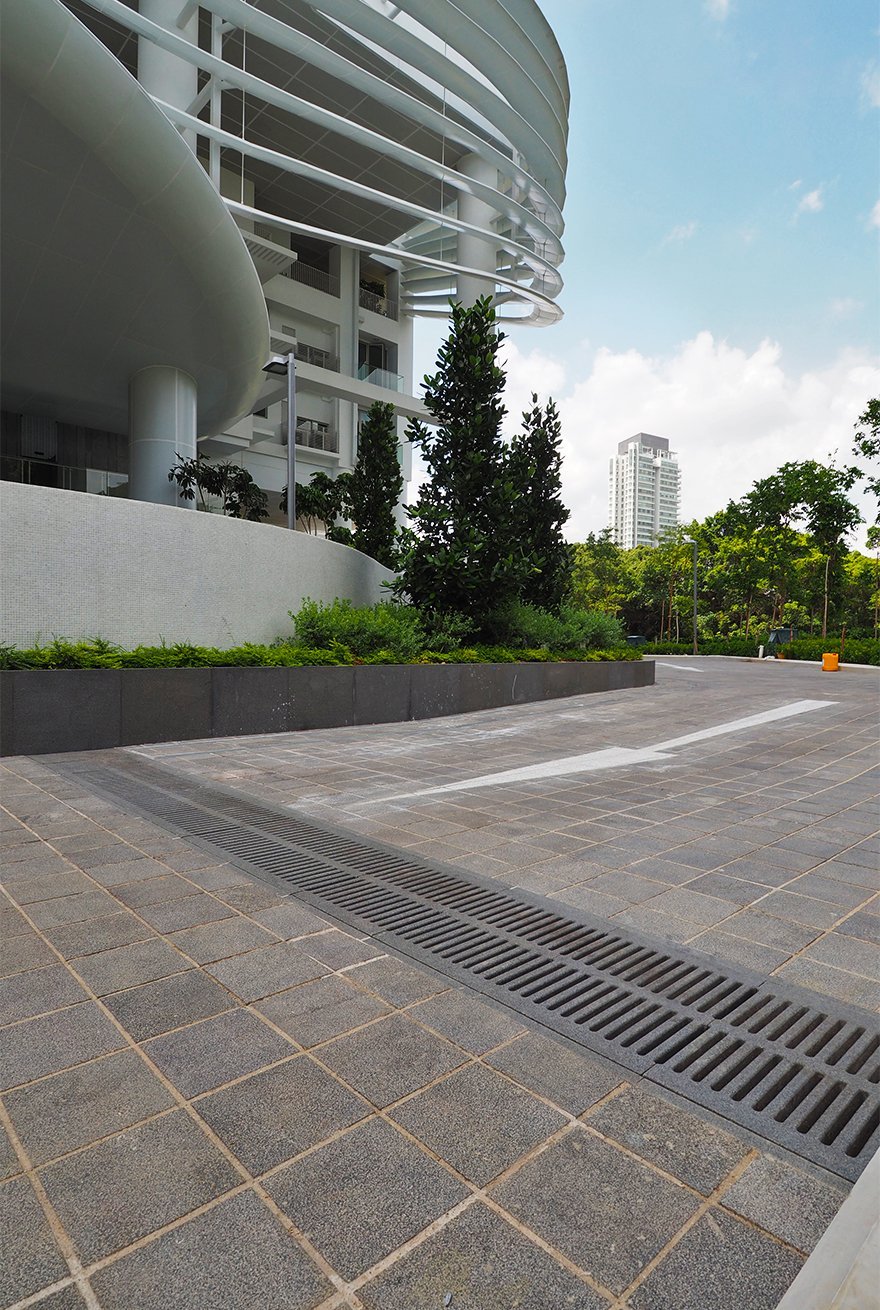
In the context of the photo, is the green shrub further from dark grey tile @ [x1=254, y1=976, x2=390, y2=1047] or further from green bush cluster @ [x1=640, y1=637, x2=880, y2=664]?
green bush cluster @ [x1=640, y1=637, x2=880, y2=664]

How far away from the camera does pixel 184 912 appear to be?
365 centimetres

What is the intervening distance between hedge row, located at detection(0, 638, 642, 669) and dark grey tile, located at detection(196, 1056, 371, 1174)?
7127mm

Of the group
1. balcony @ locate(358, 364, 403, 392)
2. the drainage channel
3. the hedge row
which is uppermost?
balcony @ locate(358, 364, 403, 392)

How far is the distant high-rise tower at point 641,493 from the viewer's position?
122 metres

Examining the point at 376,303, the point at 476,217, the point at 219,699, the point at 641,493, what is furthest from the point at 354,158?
the point at 641,493

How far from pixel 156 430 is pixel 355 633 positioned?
7.92 metres

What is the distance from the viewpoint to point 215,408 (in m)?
20.0

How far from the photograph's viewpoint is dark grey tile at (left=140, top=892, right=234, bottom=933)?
351 centimetres

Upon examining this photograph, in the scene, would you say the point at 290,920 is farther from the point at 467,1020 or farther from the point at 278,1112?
the point at 278,1112

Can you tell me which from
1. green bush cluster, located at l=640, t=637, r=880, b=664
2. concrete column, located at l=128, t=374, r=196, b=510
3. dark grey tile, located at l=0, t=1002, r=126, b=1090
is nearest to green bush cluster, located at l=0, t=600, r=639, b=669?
concrete column, located at l=128, t=374, r=196, b=510

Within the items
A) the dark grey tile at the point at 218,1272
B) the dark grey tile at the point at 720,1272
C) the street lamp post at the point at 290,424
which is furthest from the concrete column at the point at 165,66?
the dark grey tile at the point at 720,1272

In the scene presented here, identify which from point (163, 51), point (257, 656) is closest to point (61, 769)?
point (257, 656)

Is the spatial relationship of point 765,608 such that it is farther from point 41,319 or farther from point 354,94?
point 41,319

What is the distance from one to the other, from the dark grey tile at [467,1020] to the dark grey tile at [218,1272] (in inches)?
37.5
